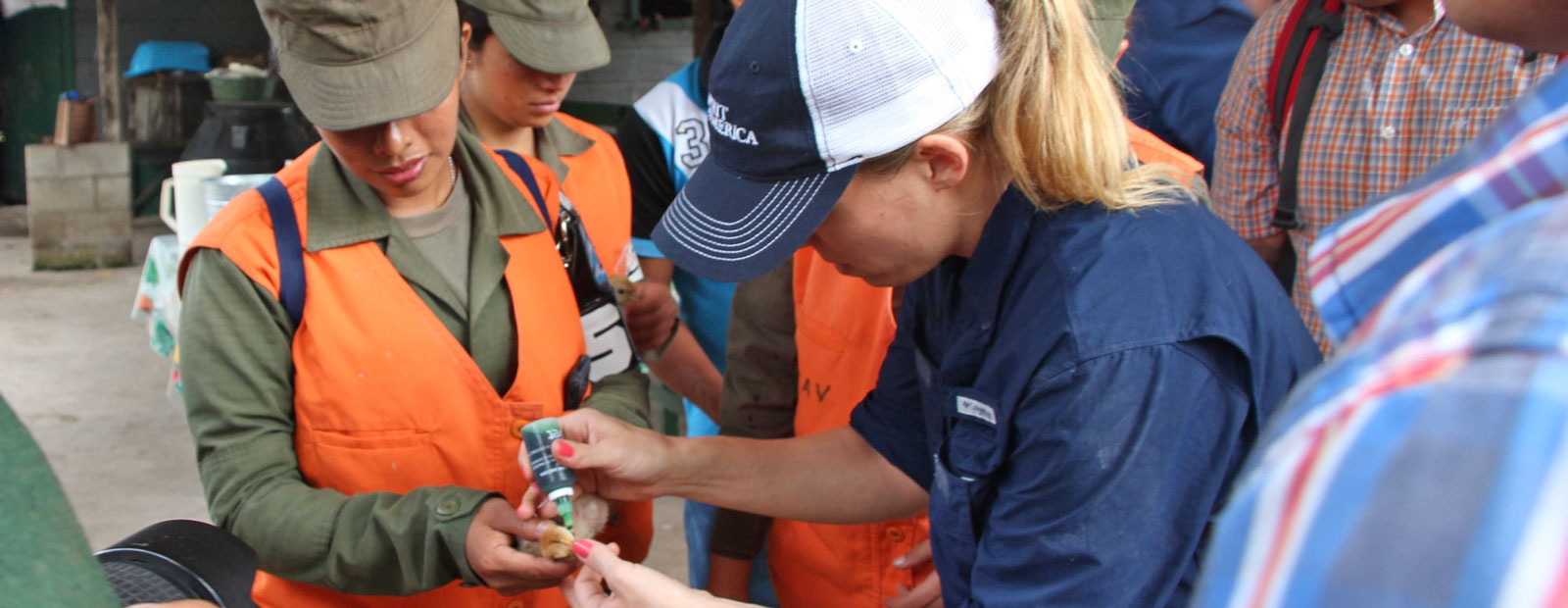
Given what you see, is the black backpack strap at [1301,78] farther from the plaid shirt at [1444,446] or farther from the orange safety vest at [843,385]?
the plaid shirt at [1444,446]

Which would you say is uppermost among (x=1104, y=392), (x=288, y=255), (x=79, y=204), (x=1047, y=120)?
(x=1047, y=120)

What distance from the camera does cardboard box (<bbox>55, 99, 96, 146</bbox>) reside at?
32.5 feet

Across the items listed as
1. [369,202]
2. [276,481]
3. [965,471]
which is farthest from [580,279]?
[965,471]

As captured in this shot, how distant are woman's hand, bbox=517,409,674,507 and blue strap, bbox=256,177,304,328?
420 mm

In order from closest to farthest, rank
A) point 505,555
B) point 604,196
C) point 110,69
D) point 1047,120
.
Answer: point 1047,120
point 505,555
point 604,196
point 110,69

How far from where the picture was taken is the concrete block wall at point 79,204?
9.50m

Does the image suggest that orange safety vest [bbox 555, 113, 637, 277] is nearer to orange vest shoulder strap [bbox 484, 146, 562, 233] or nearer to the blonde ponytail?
orange vest shoulder strap [bbox 484, 146, 562, 233]

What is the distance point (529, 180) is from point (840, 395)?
0.72 m

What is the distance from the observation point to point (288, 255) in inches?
70.1

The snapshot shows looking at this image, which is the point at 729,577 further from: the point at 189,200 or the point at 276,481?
the point at 189,200

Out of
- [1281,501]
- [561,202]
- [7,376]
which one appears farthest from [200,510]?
[1281,501]

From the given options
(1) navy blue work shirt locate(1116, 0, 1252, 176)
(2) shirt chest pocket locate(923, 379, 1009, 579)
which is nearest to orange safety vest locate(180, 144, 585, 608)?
(2) shirt chest pocket locate(923, 379, 1009, 579)

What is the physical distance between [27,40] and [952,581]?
12.1 m

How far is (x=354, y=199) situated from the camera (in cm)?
189
